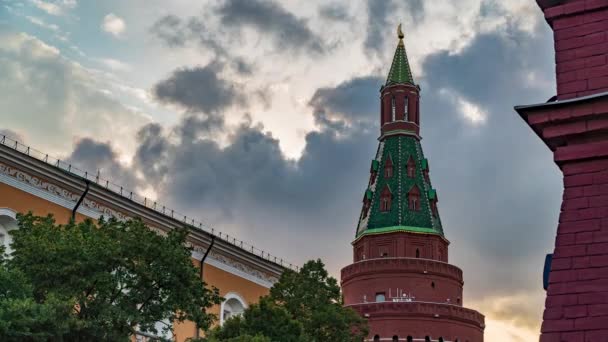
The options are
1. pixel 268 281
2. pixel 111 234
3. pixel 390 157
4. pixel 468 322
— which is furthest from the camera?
pixel 390 157

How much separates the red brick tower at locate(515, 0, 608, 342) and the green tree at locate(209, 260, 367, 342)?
771 inches

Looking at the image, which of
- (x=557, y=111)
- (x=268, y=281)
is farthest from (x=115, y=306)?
(x=268, y=281)

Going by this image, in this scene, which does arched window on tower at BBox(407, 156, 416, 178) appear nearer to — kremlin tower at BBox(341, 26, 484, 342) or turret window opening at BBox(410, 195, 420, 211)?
kremlin tower at BBox(341, 26, 484, 342)

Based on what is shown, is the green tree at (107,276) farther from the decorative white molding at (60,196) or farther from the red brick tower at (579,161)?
the red brick tower at (579,161)

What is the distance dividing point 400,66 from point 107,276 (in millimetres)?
60126

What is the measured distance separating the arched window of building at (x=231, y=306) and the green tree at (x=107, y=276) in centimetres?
1661

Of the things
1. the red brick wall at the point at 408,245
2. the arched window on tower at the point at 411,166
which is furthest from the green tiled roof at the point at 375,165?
the red brick wall at the point at 408,245

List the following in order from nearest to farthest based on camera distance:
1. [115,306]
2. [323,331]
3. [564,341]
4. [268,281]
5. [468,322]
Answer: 1. [564,341]
2. [115,306]
3. [323,331]
4. [268,281]
5. [468,322]

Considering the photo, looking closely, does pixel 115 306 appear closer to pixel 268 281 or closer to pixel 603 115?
pixel 603 115

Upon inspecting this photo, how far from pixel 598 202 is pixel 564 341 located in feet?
5.63

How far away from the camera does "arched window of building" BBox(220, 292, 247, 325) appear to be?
1705 inches

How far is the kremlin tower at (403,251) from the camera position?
227 feet

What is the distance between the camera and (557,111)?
1123cm

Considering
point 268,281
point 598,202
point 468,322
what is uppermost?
point 468,322
